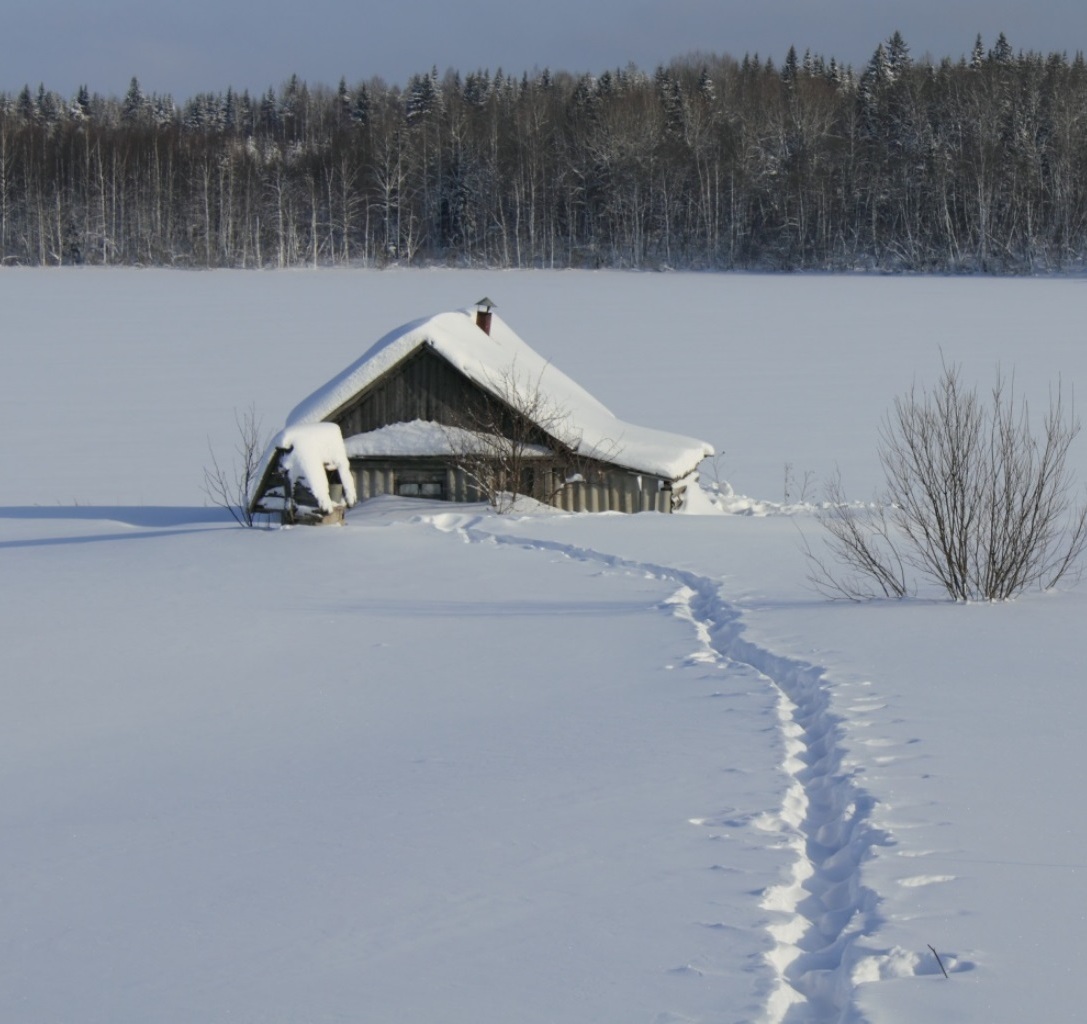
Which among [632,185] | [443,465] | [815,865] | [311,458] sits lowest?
[815,865]

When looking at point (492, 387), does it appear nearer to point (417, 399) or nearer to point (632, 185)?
point (417, 399)

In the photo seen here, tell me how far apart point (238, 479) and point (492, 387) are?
879 centimetres

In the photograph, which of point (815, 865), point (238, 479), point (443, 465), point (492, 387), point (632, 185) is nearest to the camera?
point (815, 865)

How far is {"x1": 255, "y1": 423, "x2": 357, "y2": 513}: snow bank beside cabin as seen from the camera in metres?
17.6

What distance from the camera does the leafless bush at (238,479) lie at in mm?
20344

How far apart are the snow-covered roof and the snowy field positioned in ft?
10.1

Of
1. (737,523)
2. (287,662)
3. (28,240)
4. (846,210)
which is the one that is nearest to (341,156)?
(28,240)

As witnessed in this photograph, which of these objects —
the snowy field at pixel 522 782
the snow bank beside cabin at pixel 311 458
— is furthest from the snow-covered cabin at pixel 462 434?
the snow bank beside cabin at pixel 311 458

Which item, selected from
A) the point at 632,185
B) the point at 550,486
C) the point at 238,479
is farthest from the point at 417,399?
the point at 632,185

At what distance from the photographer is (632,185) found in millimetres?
90750

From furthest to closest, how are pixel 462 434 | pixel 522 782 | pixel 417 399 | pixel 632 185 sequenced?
pixel 632 185
pixel 417 399
pixel 462 434
pixel 522 782

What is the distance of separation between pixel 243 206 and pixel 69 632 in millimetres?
86718

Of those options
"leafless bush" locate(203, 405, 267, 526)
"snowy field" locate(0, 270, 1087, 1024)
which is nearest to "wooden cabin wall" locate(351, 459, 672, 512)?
"leafless bush" locate(203, 405, 267, 526)

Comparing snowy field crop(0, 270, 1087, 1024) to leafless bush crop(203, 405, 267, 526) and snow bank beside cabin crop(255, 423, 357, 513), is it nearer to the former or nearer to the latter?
snow bank beside cabin crop(255, 423, 357, 513)
